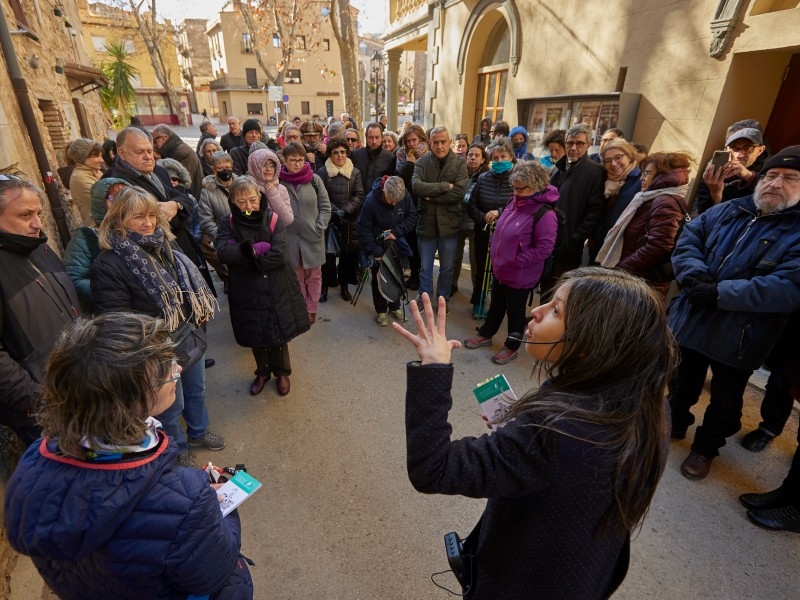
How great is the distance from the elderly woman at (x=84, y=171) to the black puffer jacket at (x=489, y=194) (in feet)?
12.0

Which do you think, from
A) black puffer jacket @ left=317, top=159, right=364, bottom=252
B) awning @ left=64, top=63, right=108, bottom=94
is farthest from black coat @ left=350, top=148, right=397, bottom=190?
awning @ left=64, top=63, right=108, bottom=94

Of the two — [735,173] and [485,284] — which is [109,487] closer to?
[485,284]

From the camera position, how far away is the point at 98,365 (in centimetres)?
106

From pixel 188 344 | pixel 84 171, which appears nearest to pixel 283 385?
pixel 188 344

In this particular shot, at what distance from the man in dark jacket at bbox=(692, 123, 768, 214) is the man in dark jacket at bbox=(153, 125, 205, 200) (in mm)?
5745

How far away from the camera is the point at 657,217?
3217mm

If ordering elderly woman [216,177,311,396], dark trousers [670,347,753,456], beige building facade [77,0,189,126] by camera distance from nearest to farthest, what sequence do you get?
dark trousers [670,347,753,456], elderly woman [216,177,311,396], beige building facade [77,0,189,126]

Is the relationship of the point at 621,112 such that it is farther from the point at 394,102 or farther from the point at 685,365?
the point at 394,102

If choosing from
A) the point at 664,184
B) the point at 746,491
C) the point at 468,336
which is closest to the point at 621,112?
the point at 664,184

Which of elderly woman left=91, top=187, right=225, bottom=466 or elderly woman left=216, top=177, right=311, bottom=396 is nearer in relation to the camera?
elderly woman left=91, top=187, right=225, bottom=466

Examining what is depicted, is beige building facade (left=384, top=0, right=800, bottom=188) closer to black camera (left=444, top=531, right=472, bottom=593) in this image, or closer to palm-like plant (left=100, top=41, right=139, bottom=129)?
black camera (left=444, top=531, right=472, bottom=593)

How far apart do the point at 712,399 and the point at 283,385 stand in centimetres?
315

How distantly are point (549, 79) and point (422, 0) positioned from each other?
246 inches

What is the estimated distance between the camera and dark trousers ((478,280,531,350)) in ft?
12.6
